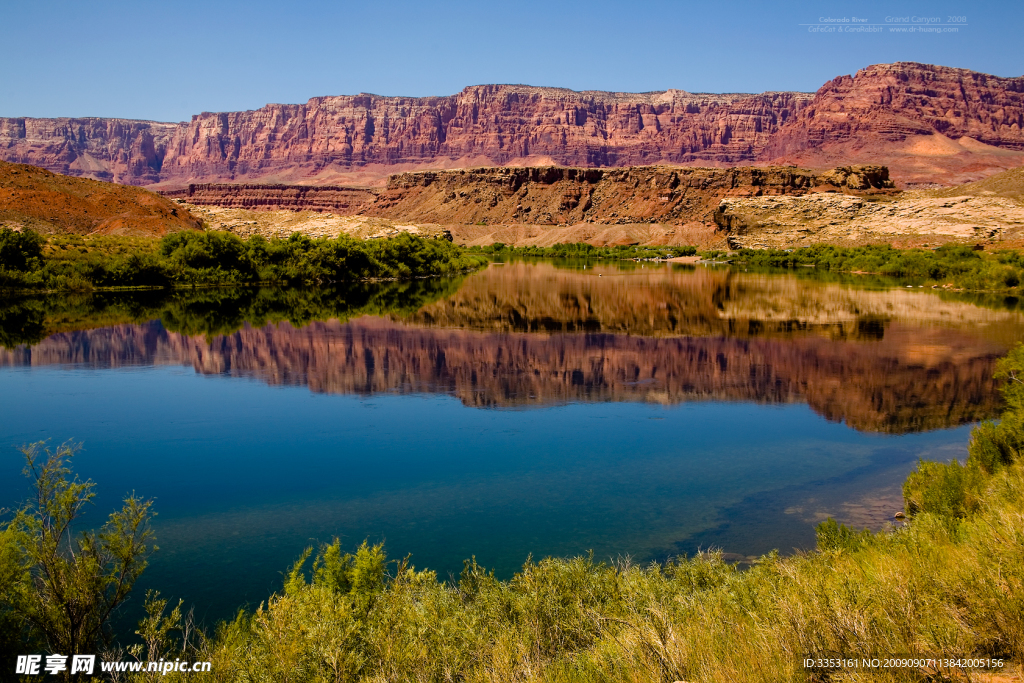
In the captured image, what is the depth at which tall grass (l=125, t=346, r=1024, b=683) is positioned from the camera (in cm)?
517

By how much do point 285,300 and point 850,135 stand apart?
18739cm

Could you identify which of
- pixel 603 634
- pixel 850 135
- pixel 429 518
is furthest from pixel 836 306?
pixel 850 135

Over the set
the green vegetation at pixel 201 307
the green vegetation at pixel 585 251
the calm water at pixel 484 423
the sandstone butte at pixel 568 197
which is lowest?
the calm water at pixel 484 423

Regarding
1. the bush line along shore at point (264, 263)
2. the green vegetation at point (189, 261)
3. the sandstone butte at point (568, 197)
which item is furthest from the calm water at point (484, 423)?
the sandstone butte at point (568, 197)

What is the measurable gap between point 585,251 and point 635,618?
10202 centimetres

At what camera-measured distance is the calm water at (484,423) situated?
10727mm

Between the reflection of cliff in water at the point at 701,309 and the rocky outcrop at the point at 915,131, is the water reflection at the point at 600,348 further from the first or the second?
the rocky outcrop at the point at 915,131

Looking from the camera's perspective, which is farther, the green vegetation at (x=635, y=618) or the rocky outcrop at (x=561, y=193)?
the rocky outcrop at (x=561, y=193)

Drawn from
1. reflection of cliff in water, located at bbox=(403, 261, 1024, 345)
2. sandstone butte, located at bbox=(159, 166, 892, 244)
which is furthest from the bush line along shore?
sandstone butte, located at bbox=(159, 166, 892, 244)

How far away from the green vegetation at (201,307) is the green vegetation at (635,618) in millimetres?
24232

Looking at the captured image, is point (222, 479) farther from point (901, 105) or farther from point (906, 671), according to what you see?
point (901, 105)

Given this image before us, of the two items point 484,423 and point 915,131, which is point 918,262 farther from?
point 915,131

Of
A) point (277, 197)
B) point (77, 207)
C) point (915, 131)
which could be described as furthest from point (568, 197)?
point (915, 131)

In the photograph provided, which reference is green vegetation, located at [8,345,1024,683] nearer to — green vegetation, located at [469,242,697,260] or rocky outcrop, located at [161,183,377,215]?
green vegetation, located at [469,242,697,260]
